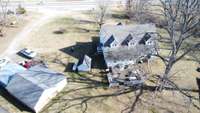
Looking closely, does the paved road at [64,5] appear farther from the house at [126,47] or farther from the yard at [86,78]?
the house at [126,47]

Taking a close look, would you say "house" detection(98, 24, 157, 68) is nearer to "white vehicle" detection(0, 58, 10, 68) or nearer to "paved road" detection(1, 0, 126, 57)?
"white vehicle" detection(0, 58, 10, 68)

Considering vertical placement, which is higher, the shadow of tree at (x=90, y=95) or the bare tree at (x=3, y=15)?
the bare tree at (x=3, y=15)

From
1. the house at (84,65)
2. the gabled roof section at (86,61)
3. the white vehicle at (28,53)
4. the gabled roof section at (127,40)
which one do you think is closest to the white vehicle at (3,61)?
the white vehicle at (28,53)

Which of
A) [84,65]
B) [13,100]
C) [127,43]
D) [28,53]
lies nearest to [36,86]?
[13,100]

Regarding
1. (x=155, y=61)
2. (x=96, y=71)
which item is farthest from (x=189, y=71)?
(x=96, y=71)

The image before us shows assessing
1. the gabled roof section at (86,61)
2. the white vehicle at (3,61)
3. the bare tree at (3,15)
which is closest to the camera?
the gabled roof section at (86,61)

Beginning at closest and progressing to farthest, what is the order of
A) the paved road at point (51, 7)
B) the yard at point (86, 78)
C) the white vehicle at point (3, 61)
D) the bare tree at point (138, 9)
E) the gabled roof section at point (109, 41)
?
the yard at point (86, 78), the white vehicle at point (3, 61), the gabled roof section at point (109, 41), the bare tree at point (138, 9), the paved road at point (51, 7)

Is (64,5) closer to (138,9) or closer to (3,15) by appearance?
(3,15)

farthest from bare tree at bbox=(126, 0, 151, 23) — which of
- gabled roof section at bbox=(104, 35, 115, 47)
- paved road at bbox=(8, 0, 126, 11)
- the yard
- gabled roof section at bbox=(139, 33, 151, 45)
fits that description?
gabled roof section at bbox=(104, 35, 115, 47)
